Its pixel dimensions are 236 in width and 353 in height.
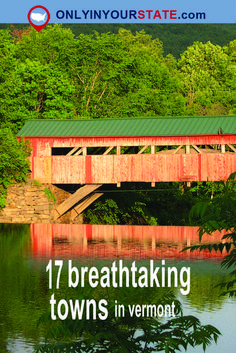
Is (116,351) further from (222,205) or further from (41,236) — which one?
(41,236)

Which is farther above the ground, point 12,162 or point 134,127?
point 134,127

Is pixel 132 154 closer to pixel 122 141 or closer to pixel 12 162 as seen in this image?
pixel 122 141

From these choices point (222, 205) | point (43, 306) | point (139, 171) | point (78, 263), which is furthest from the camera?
point (139, 171)

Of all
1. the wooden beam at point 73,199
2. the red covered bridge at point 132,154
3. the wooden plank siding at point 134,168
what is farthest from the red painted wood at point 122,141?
the wooden beam at point 73,199

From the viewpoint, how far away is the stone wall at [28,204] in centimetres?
3503

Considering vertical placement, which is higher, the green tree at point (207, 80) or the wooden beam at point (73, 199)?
the green tree at point (207, 80)

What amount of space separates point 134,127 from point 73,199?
4419mm

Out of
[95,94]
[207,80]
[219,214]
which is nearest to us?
[219,214]

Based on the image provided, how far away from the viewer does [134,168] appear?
3469cm

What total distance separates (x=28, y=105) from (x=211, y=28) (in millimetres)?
106777

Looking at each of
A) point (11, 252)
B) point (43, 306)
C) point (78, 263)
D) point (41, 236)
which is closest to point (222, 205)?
point (43, 306)

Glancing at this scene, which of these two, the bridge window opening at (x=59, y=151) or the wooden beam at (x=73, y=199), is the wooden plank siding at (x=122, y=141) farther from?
the bridge window opening at (x=59, y=151)

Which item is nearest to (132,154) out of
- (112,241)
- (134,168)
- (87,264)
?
(134,168)

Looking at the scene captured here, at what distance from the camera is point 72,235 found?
2964 cm
